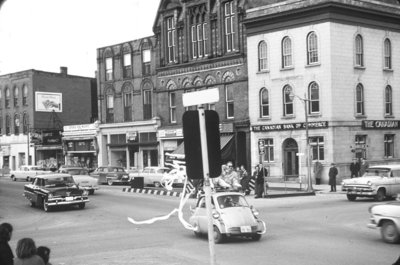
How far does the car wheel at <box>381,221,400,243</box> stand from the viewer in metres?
14.6

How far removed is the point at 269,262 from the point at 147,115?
1676 inches

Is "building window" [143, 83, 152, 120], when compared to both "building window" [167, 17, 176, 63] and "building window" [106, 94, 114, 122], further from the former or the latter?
"building window" [106, 94, 114, 122]

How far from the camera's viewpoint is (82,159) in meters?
62.2

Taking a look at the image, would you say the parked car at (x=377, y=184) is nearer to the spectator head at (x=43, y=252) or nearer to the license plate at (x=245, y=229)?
the license plate at (x=245, y=229)

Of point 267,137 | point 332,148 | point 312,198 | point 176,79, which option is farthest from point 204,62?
point 312,198

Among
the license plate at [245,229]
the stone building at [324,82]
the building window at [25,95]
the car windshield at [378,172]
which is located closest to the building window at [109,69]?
the building window at [25,95]

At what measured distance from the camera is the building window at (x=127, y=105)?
184 feet

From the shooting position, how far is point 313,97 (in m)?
40.1

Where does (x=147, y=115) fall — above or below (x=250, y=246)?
above

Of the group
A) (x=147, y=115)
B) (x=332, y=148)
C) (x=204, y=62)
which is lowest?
(x=332, y=148)

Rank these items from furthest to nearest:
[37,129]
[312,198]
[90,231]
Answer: [37,129] < [312,198] < [90,231]

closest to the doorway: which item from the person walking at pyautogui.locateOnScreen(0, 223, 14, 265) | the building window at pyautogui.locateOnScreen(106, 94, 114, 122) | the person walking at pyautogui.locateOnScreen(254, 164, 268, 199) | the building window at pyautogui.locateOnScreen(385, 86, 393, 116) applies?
the building window at pyautogui.locateOnScreen(385, 86, 393, 116)

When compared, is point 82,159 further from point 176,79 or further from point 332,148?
point 332,148

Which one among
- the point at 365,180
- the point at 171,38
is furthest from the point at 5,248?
the point at 171,38
